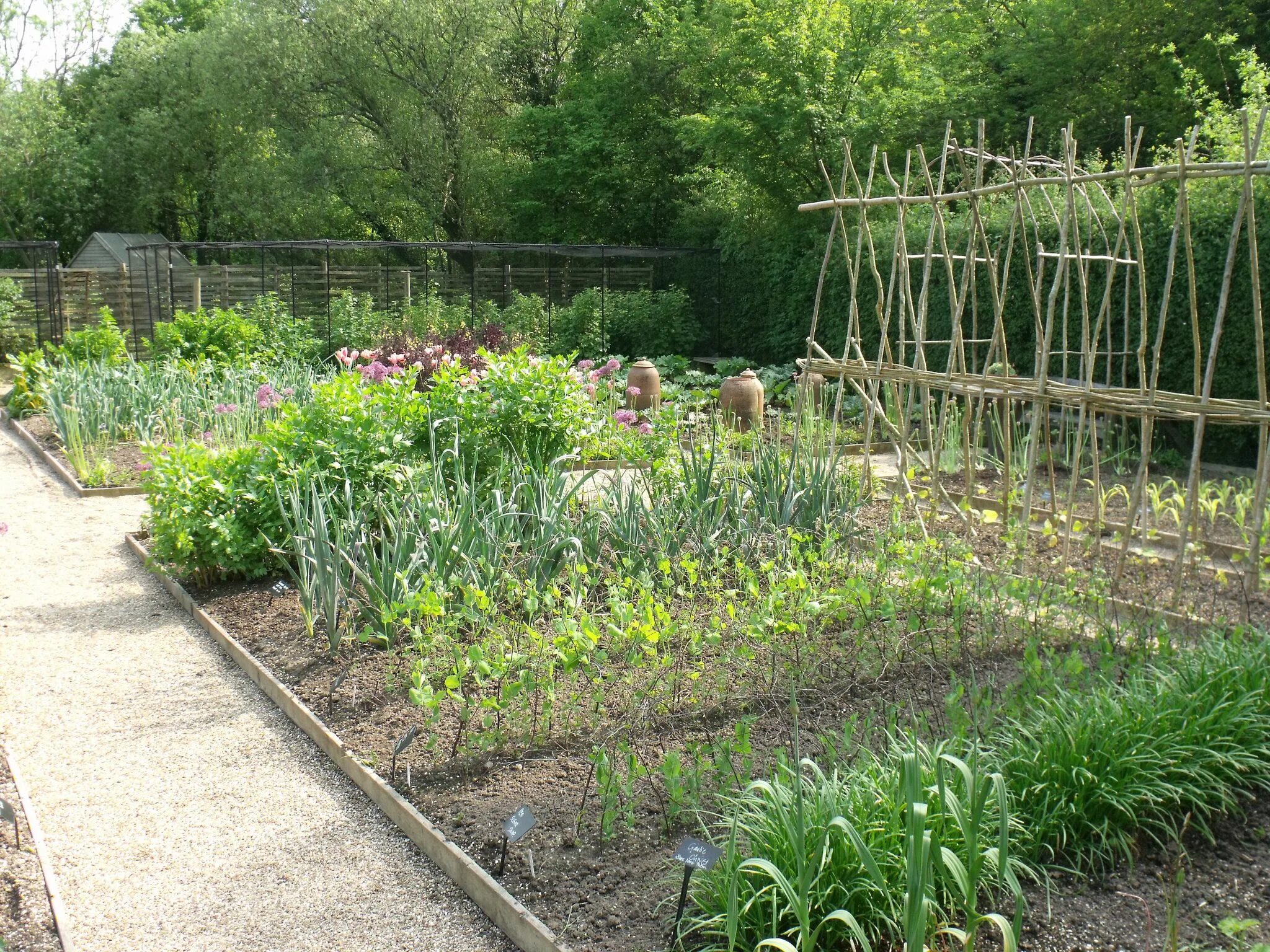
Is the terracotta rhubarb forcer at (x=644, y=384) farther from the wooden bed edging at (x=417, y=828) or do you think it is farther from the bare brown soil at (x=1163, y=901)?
the bare brown soil at (x=1163, y=901)

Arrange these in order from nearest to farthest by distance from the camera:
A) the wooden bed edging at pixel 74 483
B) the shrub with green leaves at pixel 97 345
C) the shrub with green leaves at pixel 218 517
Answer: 1. the shrub with green leaves at pixel 218 517
2. the wooden bed edging at pixel 74 483
3. the shrub with green leaves at pixel 97 345

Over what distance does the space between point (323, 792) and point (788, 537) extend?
232 cm

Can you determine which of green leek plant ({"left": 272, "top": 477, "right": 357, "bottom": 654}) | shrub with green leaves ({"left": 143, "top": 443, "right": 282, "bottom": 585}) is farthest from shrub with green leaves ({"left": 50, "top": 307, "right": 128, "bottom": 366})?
green leek plant ({"left": 272, "top": 477, "right": 357, "bottom": 654})

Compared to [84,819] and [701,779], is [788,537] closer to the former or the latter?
[701,779]

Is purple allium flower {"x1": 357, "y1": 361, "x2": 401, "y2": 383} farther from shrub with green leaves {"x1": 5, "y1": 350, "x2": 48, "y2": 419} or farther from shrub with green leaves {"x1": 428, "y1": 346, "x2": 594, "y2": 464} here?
shrub with green leaves {"x1": 5, "y1": 350, "x2": 48, "y2": 419}

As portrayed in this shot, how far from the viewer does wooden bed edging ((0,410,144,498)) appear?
332 inches

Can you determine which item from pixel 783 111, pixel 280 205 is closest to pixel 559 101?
pixel 280 205

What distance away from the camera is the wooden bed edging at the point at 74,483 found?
8.42 m

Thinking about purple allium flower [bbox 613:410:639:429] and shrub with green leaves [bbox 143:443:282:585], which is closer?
shrub with green leaves [bbox 143:443:282:585]

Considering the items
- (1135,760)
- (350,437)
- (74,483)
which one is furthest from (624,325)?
(1135,760)

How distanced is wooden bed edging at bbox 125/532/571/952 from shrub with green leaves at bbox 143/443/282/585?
2.29 ft

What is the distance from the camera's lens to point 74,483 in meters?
8.65

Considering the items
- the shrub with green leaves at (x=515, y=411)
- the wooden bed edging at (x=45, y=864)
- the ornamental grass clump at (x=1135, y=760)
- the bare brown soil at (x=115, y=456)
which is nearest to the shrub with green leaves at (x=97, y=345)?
the bare brown soil at (x=115, y=456)

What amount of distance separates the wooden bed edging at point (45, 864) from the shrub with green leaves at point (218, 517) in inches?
74.7
